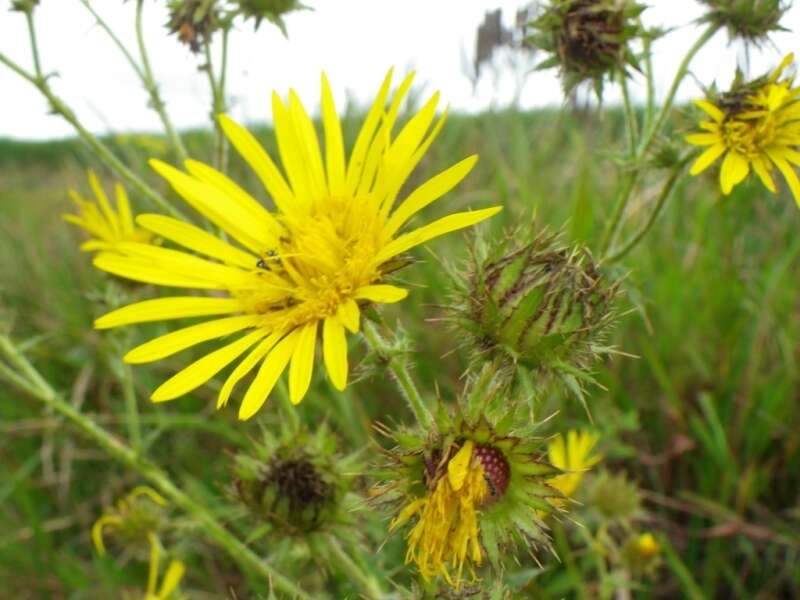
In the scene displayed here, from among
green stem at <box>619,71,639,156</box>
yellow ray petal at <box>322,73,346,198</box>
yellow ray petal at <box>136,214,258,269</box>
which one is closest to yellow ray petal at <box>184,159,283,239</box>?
yellow ray petal at <box>136,214,258,269</box>

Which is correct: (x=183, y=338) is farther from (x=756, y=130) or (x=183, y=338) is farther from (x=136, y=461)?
(x=756, y=130)

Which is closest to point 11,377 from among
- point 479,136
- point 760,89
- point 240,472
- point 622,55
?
point 240,472

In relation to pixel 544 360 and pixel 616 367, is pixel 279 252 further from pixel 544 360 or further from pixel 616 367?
pixel 616 367

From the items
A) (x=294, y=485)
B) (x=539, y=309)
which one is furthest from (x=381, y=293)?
(x=294, y=485)

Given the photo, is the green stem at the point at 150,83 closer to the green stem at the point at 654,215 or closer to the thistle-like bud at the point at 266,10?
the thistle-like bud at the point at 266,10

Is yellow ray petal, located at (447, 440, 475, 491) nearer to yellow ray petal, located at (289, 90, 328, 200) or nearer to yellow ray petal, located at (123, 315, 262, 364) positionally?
yellow ray petal, located at (123, 315, 262, 364)

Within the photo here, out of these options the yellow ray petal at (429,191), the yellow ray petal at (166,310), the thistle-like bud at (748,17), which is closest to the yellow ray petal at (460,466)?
the yellow ray petal at (429,191)

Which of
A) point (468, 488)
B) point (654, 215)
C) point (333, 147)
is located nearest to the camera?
point (468, 488)
